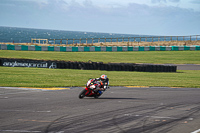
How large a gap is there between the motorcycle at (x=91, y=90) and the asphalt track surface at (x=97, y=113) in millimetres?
308

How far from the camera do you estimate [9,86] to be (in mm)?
18359

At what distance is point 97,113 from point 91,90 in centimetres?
344

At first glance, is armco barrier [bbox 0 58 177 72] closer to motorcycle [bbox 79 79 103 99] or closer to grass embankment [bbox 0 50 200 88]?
grass embankment [bbox 0 50 200 88]

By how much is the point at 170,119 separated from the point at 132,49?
149ft

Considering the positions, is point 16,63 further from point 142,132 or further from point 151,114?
point 142,132

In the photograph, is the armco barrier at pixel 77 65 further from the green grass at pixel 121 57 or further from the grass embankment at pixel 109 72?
the green grass at pixel 121 57

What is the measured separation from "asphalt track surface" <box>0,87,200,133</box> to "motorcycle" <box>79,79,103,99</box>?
308 millimetres

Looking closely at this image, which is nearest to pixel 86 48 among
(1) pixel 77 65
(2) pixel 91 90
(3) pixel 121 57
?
(3) pixel 121 57

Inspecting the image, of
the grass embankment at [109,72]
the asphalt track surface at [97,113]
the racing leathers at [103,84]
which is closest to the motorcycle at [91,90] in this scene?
the racing leathers at [103,84]

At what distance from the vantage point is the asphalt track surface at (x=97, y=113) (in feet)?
29.6

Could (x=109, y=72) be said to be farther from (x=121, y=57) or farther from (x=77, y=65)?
(x=121, y=57)

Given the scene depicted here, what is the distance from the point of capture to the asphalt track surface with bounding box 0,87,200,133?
29.6ft

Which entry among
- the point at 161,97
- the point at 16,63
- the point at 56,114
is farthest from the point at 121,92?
the point at 16,63

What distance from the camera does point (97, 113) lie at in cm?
1111
